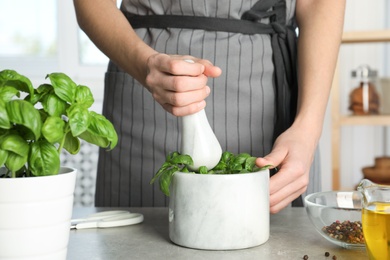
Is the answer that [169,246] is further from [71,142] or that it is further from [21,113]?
[21,113]

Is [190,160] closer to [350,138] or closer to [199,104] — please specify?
[199,104]

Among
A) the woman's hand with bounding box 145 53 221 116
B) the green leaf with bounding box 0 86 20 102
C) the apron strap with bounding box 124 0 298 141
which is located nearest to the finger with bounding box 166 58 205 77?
the woman's hand with bounding box 145 53 221 116

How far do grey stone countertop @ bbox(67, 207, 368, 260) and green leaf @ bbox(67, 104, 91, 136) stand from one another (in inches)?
9.1

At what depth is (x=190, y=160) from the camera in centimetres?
104

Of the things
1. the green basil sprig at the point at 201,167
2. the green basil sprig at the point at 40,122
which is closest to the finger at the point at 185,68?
the green basil sprig at the point at 201,167

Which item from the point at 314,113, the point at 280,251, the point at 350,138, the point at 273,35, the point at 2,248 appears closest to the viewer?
the point at 2,248

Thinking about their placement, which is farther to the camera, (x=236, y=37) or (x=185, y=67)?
(x=236, y=37)

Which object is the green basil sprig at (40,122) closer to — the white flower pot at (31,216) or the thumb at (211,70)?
the white flower pot at (31,216)

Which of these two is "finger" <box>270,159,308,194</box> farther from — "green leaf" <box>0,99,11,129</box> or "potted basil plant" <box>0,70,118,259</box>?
"green leaf" <box>0,99,11,129</box>

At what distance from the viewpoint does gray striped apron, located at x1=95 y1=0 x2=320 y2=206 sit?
1544 mm

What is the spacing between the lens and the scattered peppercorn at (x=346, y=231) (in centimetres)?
104

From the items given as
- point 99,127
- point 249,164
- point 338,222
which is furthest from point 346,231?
point 99,127

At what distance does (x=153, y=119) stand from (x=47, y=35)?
2340 millimetres

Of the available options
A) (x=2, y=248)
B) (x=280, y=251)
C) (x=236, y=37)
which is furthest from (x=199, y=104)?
(x=236, y=37)
